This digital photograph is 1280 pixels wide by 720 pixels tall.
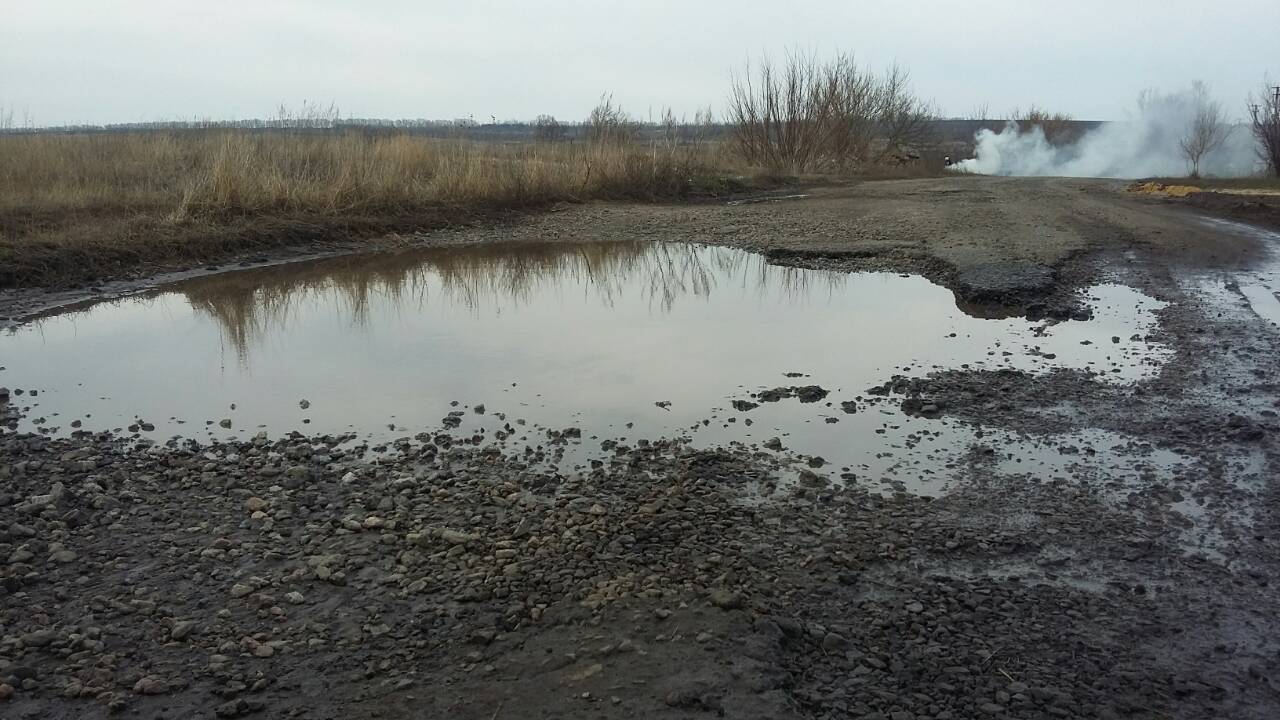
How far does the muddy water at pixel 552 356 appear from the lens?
14.7ft

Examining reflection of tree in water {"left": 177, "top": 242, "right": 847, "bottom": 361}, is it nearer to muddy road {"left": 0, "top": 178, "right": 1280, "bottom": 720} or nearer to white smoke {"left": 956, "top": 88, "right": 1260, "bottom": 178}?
muddy road {"left": 0, "top": 178, "right": 1280, "bottom": 720}

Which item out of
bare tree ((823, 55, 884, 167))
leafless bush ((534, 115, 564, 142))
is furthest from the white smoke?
leafless bush ((534, 115, 564, 142))

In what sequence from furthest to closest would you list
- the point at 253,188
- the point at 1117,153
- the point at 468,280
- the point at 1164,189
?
1. the point at 1117,153
2. the point at 1164,189
3. the point at 253,188
4. the point at 468,280

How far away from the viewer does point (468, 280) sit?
904cm

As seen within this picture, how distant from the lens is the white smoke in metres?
30.9

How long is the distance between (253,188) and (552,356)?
720cm

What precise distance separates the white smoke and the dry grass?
22008 millimetres

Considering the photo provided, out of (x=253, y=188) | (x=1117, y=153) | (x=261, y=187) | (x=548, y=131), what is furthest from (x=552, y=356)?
(x=1117, y=153)

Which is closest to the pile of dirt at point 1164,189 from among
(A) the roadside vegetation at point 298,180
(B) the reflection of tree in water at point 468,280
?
(A) the roadside vegetation at point 298,180

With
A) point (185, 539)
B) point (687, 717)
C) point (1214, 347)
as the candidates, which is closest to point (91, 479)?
point (185, 539)

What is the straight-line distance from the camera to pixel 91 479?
12.2 ft

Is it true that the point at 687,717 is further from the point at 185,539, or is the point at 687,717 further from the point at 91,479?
the point at 91,479

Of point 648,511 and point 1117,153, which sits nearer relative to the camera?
point 648,511

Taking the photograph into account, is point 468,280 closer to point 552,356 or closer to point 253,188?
point 552,356
